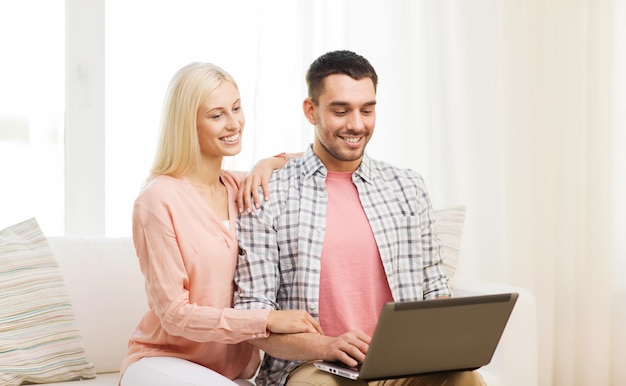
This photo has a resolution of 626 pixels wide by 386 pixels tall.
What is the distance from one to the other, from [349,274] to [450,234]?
29.6 inches

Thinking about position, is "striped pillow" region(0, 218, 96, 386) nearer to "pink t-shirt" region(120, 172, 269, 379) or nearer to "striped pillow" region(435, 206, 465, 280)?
"pink t-shirt" region(120, 172, 269, 379)

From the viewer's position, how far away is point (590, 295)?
3.55m

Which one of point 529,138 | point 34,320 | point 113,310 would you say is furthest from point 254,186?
point 529,138

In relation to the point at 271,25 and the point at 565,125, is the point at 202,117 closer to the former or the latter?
the point at 271,25

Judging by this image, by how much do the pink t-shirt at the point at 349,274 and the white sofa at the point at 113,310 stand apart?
0.51 meters

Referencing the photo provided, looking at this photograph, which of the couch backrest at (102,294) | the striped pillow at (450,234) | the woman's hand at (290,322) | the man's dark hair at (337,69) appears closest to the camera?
the woman's hand at (290,322)

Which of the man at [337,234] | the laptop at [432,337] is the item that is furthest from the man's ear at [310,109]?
the laptop at [432,337]

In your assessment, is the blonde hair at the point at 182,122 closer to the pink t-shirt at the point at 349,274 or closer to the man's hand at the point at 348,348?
the pink t-shirt at the point at 349,274

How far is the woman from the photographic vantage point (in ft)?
6.39

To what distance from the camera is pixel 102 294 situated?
246 cm

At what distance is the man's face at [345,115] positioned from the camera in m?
2.17

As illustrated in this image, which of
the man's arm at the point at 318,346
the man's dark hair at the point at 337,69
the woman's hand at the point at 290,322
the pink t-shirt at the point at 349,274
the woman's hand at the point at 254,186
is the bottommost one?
the man's arm at the point at 318,346

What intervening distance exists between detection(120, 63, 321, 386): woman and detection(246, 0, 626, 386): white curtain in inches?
55.6

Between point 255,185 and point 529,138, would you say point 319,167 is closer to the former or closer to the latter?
point 255,185
